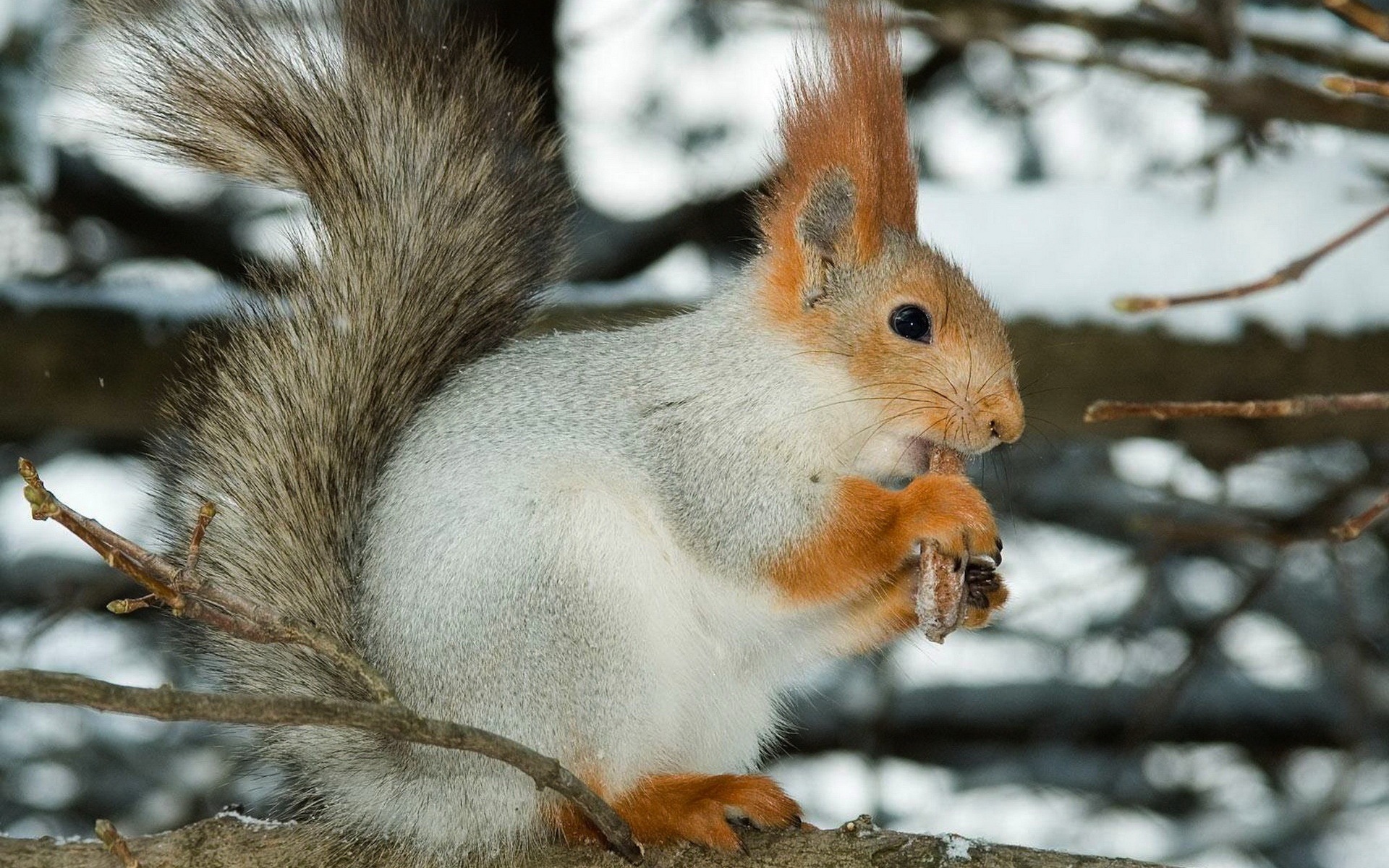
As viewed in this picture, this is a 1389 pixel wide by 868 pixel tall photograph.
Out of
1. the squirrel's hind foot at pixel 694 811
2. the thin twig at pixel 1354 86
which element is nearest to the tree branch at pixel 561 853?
the squirrel's hind foot at pixel 694 811

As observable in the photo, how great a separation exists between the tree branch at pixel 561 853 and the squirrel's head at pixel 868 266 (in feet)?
1.71

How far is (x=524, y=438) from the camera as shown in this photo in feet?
6.36

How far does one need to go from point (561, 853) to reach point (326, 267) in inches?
33.1

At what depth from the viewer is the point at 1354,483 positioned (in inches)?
117

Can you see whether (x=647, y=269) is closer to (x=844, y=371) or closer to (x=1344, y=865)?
(x=844, y=371)

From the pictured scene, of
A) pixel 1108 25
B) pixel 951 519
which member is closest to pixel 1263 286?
pixel 951 519

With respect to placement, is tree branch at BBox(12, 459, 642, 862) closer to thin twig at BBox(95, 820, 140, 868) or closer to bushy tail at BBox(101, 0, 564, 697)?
thin twig at BBox(95, 820, 140, 868)

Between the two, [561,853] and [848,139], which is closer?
[561,853]

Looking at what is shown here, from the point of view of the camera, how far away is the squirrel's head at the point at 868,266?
1.98m

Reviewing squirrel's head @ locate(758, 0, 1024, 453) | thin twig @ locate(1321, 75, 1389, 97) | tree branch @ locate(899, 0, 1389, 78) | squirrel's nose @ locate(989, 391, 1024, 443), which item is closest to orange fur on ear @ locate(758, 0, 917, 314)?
squirrel's head @ locate(758, 0, 1024, 453)

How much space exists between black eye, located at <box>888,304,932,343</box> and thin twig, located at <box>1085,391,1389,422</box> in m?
0.75

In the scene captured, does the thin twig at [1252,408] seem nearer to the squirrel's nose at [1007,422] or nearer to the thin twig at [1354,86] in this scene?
the thin twig at [1354,86]

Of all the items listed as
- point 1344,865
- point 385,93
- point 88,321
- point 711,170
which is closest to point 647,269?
point 711,170

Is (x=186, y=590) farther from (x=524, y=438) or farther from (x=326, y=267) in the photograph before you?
(x=326, y=267)
